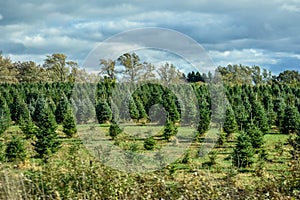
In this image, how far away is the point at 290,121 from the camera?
19.6m

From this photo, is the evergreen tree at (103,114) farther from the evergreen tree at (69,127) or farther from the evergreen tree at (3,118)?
the evergreen tree at (3,118)

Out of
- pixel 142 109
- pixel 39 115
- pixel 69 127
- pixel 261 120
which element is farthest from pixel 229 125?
pixel 39 115

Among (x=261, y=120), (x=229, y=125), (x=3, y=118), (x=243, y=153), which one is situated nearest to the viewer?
(x=243, y=153)

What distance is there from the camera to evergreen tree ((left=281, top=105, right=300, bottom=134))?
63.9 ft

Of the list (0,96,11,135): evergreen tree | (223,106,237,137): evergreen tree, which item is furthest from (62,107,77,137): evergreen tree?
(223,106,237,137): evergreen tree

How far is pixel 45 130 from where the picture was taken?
554 inches

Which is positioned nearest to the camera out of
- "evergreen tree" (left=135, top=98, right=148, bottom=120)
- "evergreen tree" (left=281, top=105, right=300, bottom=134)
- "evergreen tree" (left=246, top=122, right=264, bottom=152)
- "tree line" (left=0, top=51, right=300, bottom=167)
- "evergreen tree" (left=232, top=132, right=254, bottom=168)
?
"tree line" (left=0, top=51, right=300, bottom=167)

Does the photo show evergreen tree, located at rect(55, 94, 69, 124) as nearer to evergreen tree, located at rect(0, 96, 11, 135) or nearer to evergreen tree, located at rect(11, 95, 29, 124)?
evergreen tree, located at rect(11, 95, 29, 124)

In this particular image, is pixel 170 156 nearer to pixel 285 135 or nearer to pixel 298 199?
pixel 298 199

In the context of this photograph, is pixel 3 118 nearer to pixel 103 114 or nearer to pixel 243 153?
pixel 103 114

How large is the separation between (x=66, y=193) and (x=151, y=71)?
2.54 m

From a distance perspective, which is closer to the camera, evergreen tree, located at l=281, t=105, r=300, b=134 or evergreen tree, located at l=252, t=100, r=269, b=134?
evergreen tree, located at l=252, t=100, r=269, b=134

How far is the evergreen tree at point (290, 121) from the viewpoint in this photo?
767 inches

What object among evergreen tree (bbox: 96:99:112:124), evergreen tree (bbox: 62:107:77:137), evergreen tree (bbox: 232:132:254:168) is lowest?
evergreen tree (bbox: 232:132:254:168)
